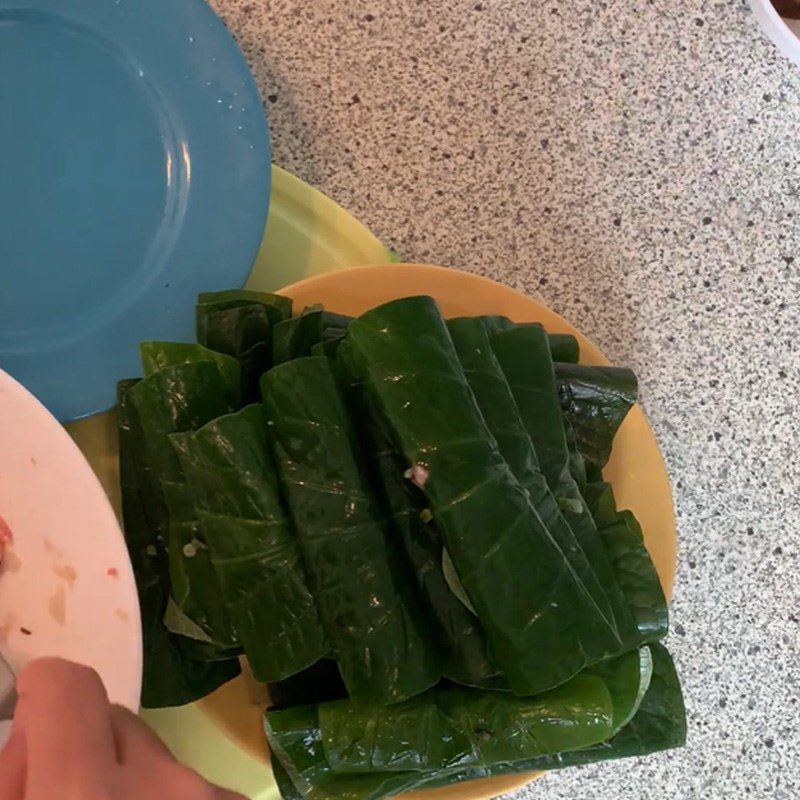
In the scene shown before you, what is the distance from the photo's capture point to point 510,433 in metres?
0.60

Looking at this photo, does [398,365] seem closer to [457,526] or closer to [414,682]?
[457,526]

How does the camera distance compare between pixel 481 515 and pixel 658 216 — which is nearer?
pixel 481 515

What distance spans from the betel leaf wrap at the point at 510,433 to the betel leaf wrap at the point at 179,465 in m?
0.18

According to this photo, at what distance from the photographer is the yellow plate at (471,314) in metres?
0.65

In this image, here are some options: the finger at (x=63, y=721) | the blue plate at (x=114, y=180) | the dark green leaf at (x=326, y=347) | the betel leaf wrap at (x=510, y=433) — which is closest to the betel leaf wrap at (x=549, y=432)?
the betel leaf wrap at (x=510, y=433)

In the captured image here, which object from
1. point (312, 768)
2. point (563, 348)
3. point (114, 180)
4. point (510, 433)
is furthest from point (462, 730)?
point (114, 180)

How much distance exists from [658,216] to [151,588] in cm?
60

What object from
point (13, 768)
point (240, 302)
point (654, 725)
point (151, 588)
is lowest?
point (654, 725)

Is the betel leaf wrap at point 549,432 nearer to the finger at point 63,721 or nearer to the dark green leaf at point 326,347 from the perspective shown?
the dark green leaf at point 326,347

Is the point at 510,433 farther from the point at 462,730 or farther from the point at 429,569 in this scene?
the point at 462,730

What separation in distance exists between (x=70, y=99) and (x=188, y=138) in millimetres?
102

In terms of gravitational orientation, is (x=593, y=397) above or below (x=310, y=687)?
above

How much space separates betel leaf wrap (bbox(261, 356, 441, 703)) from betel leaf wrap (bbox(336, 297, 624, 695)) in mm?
43

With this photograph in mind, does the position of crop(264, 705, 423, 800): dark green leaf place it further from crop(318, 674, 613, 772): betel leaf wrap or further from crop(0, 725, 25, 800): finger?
crop(0, 725, 25, 800): finger
